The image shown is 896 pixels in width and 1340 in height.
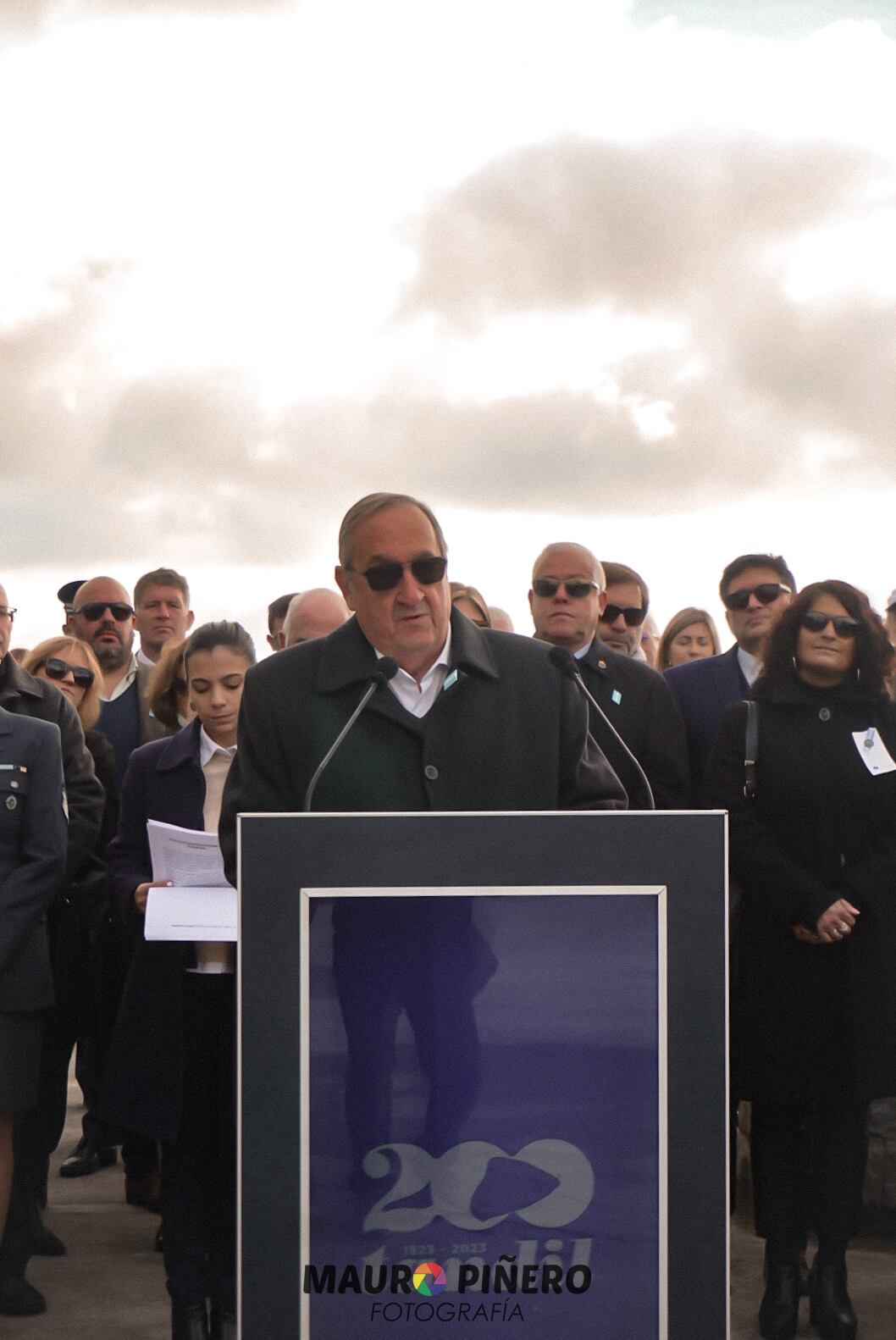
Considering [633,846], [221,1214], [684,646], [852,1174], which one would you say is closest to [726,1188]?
[633,846]

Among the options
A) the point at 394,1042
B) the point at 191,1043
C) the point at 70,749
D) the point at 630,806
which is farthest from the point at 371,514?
the point at 70,749

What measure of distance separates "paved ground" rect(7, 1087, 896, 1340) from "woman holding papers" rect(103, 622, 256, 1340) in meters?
0.55

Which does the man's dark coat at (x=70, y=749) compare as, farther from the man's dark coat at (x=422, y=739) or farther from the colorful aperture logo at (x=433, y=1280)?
the colorful aperture logo at (x=433, y=1280)

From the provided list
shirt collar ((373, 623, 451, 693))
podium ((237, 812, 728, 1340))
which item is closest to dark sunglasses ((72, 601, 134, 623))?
shirt collar ((373, 623, 451, 693))

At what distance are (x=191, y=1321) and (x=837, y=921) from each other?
6.57 ft

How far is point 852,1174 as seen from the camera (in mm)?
4953

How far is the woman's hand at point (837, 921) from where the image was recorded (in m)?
4.81

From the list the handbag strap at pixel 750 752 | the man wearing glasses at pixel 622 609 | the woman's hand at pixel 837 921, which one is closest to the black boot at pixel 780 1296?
the woman's hand at pixel 837 921

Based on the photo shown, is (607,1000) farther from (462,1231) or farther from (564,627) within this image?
(564,627)

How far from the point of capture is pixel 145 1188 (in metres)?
6.37

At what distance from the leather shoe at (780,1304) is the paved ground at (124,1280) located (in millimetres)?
73

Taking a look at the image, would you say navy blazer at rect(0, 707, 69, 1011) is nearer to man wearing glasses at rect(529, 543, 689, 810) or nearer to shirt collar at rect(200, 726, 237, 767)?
shirt collar at rect(200, 726, 237, 767)

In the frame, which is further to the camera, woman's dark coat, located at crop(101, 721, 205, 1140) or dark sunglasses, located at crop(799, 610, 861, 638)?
dark sunglasses, located at crop(799, 610, 861, 638)

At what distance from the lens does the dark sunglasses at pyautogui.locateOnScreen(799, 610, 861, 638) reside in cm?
503
